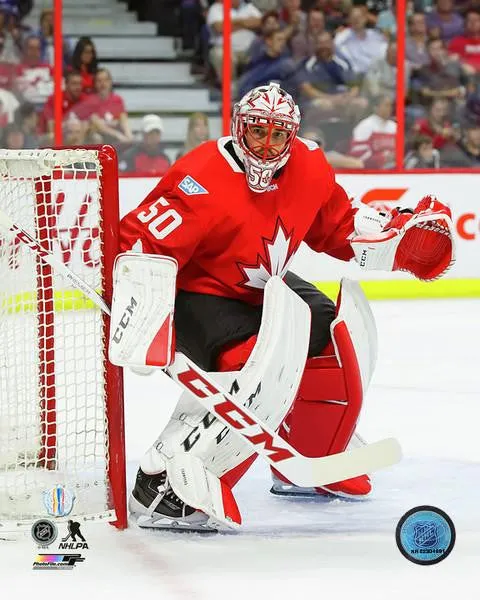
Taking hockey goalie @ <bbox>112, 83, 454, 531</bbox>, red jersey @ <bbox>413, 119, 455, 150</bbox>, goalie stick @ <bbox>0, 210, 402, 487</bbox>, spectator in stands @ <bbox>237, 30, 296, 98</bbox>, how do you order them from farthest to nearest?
1. red jersey @ <bbox>413, 119, 455, 150</bbox>
2. spectator in stands @ <bbox>237, 30, 296, 98</bbox>
3. hockey goalie @ <bbox>112, 83, 454, 531</bbox>
4. goalie stick @ <bbox>0, 210, 402, 487</bbox>

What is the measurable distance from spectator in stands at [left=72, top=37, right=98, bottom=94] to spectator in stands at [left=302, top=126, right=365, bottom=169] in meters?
0.98

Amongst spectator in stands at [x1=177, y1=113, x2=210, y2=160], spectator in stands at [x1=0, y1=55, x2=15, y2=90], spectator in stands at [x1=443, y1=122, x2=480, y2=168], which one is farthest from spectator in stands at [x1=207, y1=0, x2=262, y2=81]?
spectator in stands at [x1=443, y1=122, x2=480, y2=168]

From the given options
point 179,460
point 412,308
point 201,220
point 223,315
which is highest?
point 201,220

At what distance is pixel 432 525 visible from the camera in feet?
8.82

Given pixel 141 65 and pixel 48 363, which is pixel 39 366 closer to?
pixel 48 363

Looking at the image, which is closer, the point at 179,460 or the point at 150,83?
the point at 179,460

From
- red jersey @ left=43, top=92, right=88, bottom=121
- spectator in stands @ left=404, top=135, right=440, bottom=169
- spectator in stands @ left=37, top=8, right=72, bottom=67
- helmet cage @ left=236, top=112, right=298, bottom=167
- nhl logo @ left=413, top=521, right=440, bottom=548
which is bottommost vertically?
nhl logo @ left=413, top=521, right=440, bottom=548

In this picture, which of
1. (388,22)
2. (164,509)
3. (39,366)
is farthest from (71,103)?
(164,509)

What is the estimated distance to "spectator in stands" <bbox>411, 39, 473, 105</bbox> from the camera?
21.9 feet

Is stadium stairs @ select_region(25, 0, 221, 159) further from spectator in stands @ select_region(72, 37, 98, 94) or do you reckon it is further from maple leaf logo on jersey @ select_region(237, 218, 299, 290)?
maple leaf logo on jersey @ select_region(237, 218, 299, 290)

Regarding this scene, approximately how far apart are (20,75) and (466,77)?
6.90 feet

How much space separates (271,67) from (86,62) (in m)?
0.85

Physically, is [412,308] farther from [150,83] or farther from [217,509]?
[217,509]

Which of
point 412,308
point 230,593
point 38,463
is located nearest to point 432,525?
point 230,593
